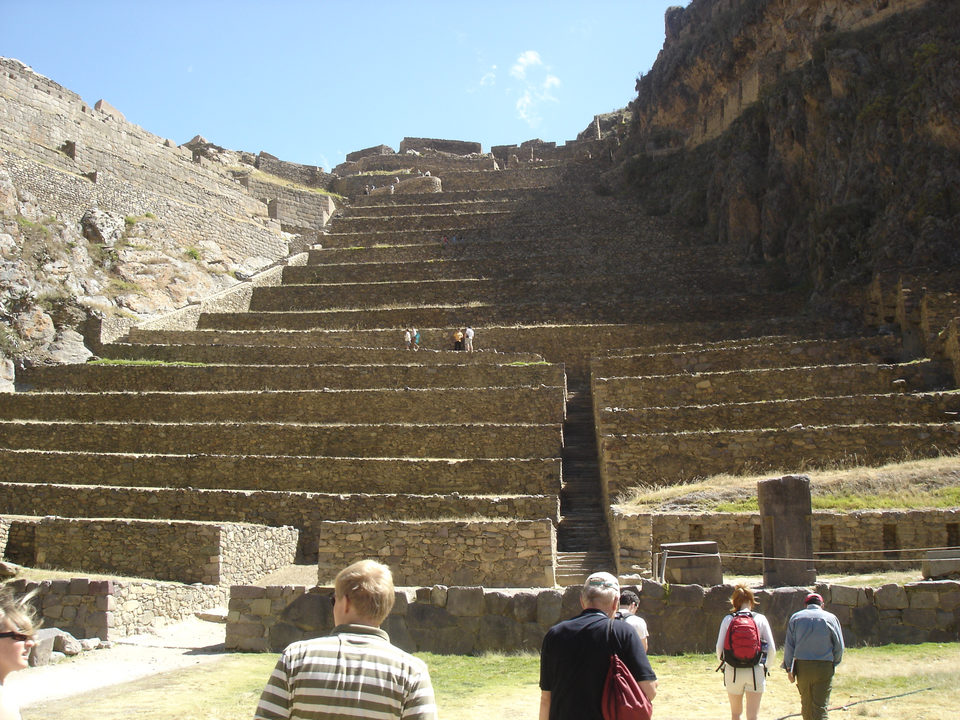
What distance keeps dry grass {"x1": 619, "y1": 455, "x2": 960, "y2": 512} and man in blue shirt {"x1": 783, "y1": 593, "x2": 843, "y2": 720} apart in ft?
27.7

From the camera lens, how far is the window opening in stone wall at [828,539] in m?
14.5

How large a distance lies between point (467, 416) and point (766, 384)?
290 inches

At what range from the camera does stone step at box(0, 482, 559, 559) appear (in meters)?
18.9

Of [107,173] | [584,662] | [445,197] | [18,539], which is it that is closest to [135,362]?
[18,539]

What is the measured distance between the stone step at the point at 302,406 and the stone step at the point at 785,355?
326cm

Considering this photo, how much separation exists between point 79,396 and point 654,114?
3447 cm

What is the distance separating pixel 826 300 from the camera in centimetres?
2814

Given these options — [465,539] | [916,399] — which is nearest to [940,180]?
[916,399]

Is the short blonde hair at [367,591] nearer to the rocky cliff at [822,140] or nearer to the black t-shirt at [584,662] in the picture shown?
the black t-shirt at [584,662]

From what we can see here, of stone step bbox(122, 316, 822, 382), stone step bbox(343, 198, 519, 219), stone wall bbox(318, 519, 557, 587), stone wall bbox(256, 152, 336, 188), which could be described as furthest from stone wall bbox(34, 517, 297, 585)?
stone wall bbox(256, 152, 336, 188)

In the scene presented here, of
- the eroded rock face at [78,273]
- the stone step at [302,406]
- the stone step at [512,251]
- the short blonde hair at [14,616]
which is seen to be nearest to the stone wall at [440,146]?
the stone step at [512,251]

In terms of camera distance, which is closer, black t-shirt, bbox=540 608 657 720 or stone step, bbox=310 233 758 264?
black t-shirt, bbox=540 608 657 720

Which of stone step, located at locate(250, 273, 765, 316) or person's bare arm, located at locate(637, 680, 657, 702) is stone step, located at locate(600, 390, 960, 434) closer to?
stone step, located at locate(250, 273, 765, 316)

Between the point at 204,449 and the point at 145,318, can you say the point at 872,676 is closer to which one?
the point at 204,449
